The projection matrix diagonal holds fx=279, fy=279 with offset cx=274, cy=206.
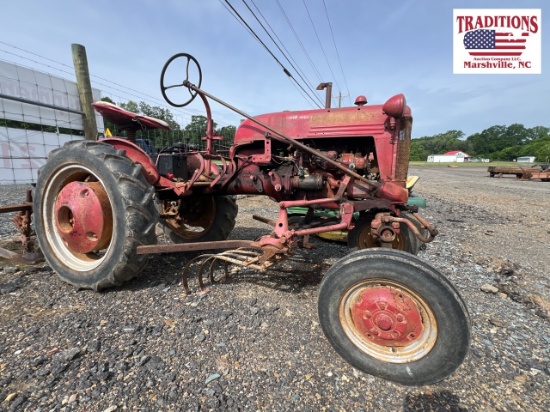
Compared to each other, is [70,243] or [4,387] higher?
[70,243]

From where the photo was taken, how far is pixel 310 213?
295 centimetres

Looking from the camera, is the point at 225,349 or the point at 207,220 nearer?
the point at 225,349

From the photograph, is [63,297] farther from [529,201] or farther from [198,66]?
[529,201]

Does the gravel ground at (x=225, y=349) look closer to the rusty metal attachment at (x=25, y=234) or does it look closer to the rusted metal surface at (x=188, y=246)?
the rusty metal attachment at (x=25, y=234)

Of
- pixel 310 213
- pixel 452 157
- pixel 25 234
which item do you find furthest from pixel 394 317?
pixel 452 157

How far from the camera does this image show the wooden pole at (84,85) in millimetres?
4895

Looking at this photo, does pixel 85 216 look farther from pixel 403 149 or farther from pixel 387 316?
pixel 403 149

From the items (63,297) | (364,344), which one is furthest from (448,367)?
(63,297)

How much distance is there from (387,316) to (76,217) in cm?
250

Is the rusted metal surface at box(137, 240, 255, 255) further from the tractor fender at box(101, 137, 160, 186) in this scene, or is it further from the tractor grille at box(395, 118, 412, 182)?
the tractor grille at box(395, 118, 412, 182)

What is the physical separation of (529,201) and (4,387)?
11748 millimetres

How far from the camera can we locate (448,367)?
4.85ft

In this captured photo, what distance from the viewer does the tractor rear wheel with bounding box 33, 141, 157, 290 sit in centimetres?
219

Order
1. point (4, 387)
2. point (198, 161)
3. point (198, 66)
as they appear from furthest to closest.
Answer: point (198, 161) < point (198, 66) < point (4, 387)
